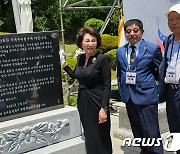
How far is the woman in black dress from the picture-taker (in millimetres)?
2967

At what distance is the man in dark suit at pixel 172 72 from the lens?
2.61 metres

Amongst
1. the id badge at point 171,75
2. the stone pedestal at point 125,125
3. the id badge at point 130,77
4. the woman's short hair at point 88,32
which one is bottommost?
the stone pedestal at point 125,125

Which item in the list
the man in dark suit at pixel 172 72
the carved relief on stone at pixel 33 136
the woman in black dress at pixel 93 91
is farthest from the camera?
the woman in black dress at pixel 93 91

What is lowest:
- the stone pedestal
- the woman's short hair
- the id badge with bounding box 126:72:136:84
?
the stone pedestal

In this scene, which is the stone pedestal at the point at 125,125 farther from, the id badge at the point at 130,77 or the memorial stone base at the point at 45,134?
the id badge at the point at 130,77

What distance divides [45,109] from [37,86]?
0.26m

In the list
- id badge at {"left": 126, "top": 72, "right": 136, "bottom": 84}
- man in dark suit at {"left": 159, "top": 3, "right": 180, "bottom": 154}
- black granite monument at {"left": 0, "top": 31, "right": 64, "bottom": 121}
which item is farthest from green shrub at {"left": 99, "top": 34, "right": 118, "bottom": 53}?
man in dark suit at {"left": 159, "top": 3, "right": 180, "bottom": 154}

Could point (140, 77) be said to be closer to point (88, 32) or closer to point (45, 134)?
point (88, 32)

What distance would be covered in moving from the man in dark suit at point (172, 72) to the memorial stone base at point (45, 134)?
3.20 ft

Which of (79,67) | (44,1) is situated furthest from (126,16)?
(44,1)

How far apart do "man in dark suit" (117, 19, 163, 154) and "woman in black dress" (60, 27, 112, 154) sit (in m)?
0.17

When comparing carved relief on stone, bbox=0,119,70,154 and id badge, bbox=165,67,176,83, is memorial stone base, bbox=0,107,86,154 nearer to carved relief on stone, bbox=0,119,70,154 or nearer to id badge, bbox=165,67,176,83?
carved relief on stone, bbox=0,119,70,154

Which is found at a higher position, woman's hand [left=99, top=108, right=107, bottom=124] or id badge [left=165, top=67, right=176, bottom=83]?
id badge [left=165, top=67, right=176, bottom=83]

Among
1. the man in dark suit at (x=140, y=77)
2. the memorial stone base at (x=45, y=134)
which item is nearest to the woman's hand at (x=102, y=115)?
the man in dark suit at (x=140, y=77)
